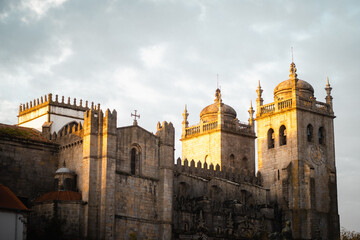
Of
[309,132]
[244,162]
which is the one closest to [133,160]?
[309,132]

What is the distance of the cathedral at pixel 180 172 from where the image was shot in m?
55.8

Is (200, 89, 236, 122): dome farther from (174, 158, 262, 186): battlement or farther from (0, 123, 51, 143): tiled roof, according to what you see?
(0, 123, 51, 143): tiled roof

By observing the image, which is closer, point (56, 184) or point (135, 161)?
point (56, 184)

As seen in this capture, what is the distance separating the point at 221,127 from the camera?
266 feet

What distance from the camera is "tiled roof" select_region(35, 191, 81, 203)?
180ft

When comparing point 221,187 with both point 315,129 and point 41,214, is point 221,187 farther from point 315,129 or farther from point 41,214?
point 41,214

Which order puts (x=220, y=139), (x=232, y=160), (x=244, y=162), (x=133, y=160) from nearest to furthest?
(x=133, y=160), (x=220, y=139), (x=232, y=160), (x=244, y=162)

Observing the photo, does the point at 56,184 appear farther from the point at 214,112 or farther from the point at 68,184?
the point at 214,112

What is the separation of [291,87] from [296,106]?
327cm

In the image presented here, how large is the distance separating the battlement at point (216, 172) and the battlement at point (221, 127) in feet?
18.7

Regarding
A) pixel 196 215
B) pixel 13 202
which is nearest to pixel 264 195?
pixel 196 215

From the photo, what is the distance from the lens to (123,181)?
188 feet

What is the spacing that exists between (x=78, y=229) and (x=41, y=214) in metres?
3.37

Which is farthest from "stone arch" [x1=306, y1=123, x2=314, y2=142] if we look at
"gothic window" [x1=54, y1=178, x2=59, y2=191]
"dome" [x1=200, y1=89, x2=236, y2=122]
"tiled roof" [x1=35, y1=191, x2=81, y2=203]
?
"gothic window" [x1=54, y1=178, x2=59, y2=191]
